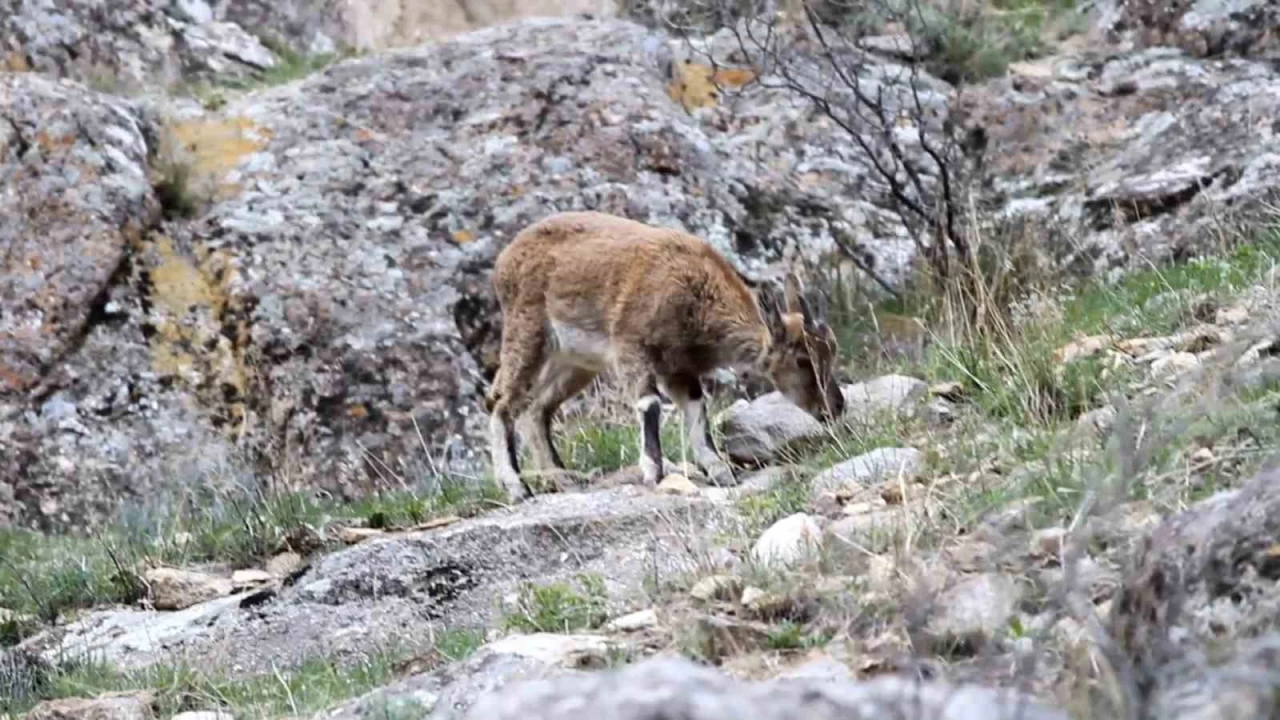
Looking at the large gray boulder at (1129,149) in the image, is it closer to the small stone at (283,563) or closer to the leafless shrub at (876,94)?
the leafless shrub at (876,94)

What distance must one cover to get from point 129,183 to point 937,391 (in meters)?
→ 5.69

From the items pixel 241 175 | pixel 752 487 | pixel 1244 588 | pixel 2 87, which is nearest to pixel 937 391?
pixel 752 487

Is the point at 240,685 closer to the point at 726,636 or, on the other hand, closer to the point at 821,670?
the point at 726,636

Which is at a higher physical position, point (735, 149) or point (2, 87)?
point (2, 87)

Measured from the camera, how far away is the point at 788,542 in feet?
19.3

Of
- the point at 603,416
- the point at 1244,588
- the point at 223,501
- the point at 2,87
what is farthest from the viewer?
the point at 2,87

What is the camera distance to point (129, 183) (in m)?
11.4

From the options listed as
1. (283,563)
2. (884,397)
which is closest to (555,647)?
(283,563)

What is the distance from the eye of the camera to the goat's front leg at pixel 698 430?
8508mm

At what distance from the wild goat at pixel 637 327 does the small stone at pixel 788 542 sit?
2679 mm

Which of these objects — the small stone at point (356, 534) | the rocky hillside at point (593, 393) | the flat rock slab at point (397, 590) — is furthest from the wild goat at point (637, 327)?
the flat rock slab at point (397, 590)

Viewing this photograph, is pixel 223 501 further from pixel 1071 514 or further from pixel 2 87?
pixel 1071 514

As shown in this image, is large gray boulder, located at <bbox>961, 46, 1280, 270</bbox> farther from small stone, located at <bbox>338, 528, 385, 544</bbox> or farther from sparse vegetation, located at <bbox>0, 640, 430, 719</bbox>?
sparse vegetation, located at <bbox>0, 640, 430, 719</bbox>

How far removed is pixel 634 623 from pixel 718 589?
0.27 metres
